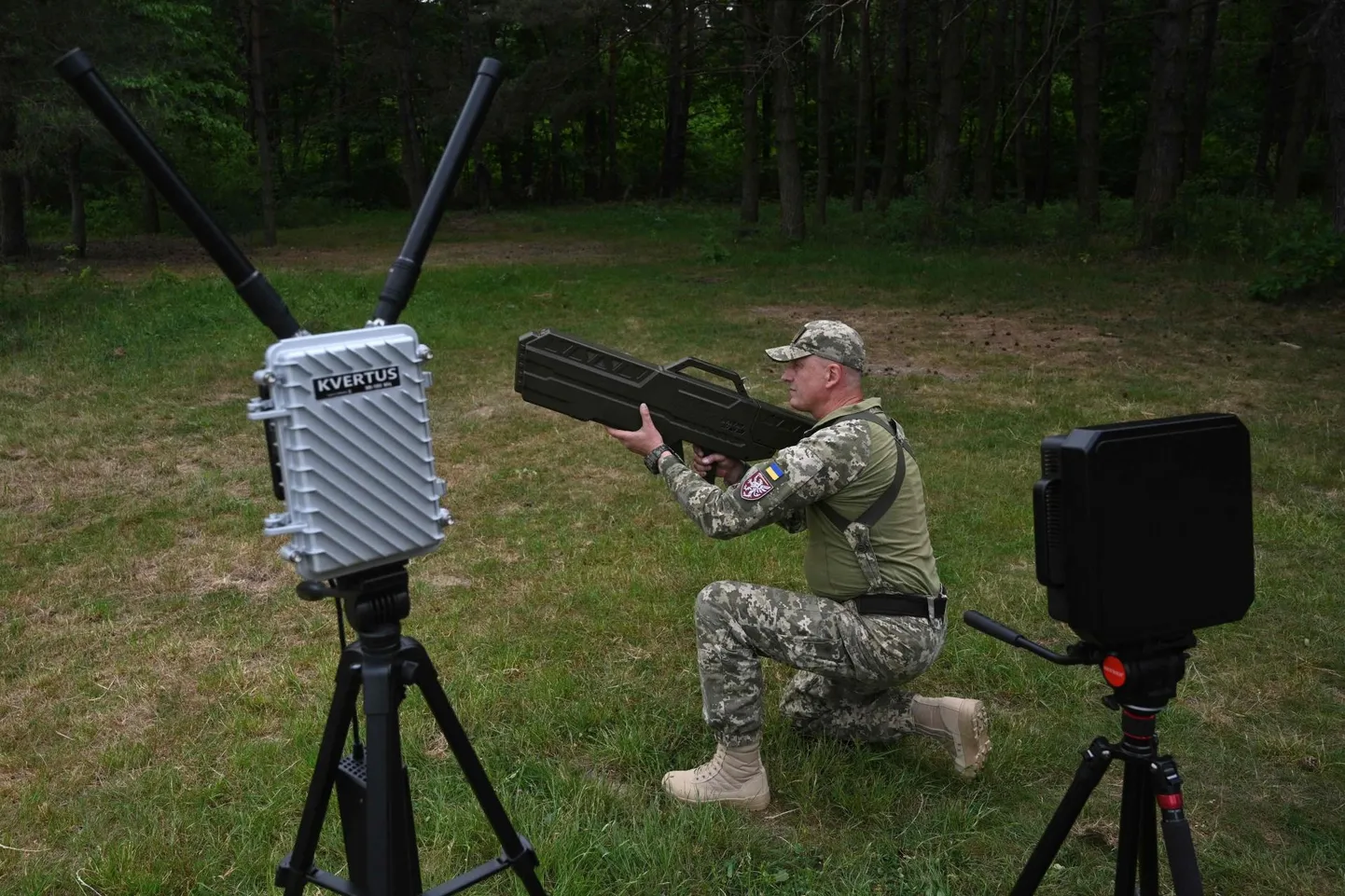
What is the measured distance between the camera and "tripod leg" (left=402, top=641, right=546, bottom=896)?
6.77 feet

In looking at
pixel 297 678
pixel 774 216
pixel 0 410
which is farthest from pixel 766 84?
pixel 297 678

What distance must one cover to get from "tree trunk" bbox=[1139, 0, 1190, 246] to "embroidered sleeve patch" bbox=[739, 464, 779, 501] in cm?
1547

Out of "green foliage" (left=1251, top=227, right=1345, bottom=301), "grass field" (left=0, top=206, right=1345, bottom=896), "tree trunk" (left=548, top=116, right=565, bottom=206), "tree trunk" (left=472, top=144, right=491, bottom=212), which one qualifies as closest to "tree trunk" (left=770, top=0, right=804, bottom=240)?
"green foliage" (left=1251, top=227, right=1345, bottom=301)

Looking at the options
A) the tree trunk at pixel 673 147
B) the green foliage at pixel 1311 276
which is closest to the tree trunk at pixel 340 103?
the tree trunk at pixel 673 147

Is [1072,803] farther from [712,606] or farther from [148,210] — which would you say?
[148,210]

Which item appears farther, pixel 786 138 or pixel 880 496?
pixel 786 138

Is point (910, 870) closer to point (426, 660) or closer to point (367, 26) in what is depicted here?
point (426, 660)

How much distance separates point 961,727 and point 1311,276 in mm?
11492

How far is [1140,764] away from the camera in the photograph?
216 cm

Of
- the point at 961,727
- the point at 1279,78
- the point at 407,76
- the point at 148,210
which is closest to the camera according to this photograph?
the point at 961,727

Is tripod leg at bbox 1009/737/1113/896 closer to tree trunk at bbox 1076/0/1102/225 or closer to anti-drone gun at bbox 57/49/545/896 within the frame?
anti-drone gun at bbox 57/49/545/896

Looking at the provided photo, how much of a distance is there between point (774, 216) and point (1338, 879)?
26036mm

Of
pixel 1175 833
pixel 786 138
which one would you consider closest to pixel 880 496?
pixel 1175 833

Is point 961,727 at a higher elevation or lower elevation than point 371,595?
lower
